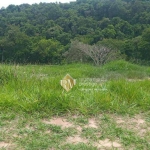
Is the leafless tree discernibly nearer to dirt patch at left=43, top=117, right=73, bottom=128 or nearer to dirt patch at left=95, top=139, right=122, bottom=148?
dirt patch at left=43, top=117, right=73, bottom=128

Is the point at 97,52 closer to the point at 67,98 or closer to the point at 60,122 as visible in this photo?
the point at 67,98

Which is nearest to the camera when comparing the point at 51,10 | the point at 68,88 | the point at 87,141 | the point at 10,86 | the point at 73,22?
the point at 87,141

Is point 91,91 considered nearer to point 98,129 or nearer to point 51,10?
point 98,129

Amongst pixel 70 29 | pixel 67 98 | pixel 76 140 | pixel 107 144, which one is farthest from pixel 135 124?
pixel 70 29

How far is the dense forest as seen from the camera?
19766 millimetres

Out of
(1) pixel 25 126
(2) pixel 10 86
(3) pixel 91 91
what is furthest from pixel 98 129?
(2) pixel 10 86

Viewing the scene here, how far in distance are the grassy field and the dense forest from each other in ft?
49.9

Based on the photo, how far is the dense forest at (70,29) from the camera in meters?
19.8

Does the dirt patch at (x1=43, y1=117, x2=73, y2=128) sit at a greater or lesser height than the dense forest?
lesser

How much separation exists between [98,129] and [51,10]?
28298 millimetres

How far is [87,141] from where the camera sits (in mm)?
1628

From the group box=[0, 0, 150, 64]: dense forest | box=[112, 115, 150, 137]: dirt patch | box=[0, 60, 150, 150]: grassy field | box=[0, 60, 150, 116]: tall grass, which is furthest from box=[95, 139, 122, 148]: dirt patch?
box=[0, 0, 150, 64]: dense forest

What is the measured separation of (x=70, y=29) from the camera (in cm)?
2642

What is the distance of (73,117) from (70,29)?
25.0 metres
